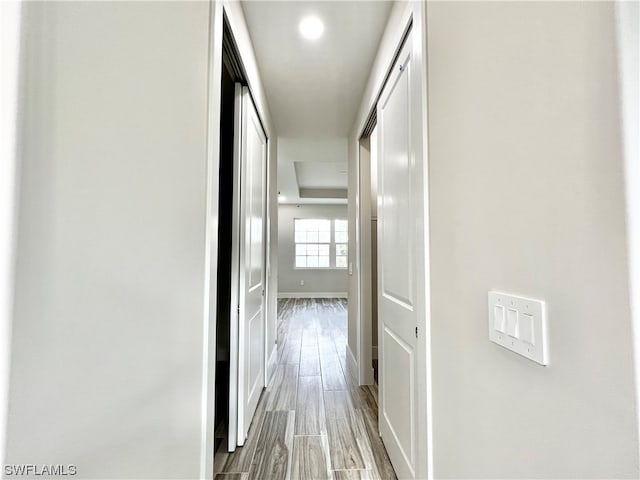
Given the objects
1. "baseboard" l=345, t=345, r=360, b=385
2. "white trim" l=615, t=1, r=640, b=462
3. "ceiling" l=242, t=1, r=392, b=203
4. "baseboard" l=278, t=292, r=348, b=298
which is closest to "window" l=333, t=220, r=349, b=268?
"baseboard" l=278, t=292, r=348, b=298

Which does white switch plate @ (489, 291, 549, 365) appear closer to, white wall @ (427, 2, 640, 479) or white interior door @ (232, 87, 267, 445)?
white wall @ (427, 2, 640, 479)

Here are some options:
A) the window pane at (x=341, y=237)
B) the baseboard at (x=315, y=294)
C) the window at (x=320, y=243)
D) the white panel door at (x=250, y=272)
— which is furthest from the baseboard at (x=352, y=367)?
the window pane at (x=341, y=237)

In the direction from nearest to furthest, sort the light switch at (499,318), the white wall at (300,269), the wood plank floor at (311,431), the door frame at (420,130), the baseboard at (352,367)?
the light switch at (499,318) → the door frame at (420,130) → the wood plank floor at (311,431) → the baseboard at (352,367) → the white wall at (300,269)

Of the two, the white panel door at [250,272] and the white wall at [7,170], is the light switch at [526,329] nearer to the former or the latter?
the white wall at [7,170]

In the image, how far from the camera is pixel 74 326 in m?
0.81

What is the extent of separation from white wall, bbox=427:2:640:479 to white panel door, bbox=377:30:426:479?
32 cm

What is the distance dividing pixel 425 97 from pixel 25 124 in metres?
1.26

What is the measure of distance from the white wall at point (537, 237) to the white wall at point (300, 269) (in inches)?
308

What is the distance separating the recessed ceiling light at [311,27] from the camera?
1.82 m

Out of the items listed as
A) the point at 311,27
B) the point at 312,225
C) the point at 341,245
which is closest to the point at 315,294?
the point at 341,245

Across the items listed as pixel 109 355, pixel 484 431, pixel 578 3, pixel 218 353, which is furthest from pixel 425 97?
pixel 218 353

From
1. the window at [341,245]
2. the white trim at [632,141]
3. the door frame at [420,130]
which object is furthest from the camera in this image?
the window at [341,245]

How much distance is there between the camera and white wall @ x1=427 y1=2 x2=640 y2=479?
0.46m

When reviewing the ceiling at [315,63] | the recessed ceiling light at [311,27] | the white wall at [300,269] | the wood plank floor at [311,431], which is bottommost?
the wood plank floor at [311,431]
